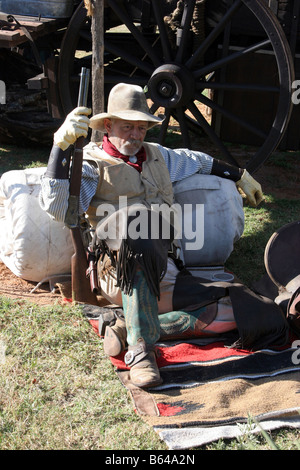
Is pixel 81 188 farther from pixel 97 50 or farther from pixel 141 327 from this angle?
pixel 97 50

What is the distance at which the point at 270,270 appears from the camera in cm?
358

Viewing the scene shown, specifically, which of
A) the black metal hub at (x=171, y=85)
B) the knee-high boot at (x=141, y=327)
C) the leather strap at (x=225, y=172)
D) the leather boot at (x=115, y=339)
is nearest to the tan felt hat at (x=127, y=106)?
the leather strap at (x=225, y=172)

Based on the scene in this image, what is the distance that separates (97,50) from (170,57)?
829mm

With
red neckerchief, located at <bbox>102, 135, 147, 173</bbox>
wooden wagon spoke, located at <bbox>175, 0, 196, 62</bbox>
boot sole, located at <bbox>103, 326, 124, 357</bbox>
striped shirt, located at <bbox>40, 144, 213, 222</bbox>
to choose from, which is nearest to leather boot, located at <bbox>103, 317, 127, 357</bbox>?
boot sole, located at <bbox>103, 326, 124, 357</bbox>

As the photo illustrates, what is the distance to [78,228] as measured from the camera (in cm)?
338

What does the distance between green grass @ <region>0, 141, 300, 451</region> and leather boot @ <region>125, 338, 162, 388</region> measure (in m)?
0.10

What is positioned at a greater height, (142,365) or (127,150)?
(127,150)

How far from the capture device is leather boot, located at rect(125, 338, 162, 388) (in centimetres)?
281

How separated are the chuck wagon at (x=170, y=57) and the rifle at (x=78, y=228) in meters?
2.04

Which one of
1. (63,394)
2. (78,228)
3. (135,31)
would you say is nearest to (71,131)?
(78,228)

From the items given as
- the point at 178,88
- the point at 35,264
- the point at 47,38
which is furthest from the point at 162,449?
the point at 47,38

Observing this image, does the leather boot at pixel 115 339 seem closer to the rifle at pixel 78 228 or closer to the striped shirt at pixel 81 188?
the rifle at pixel 78 228
